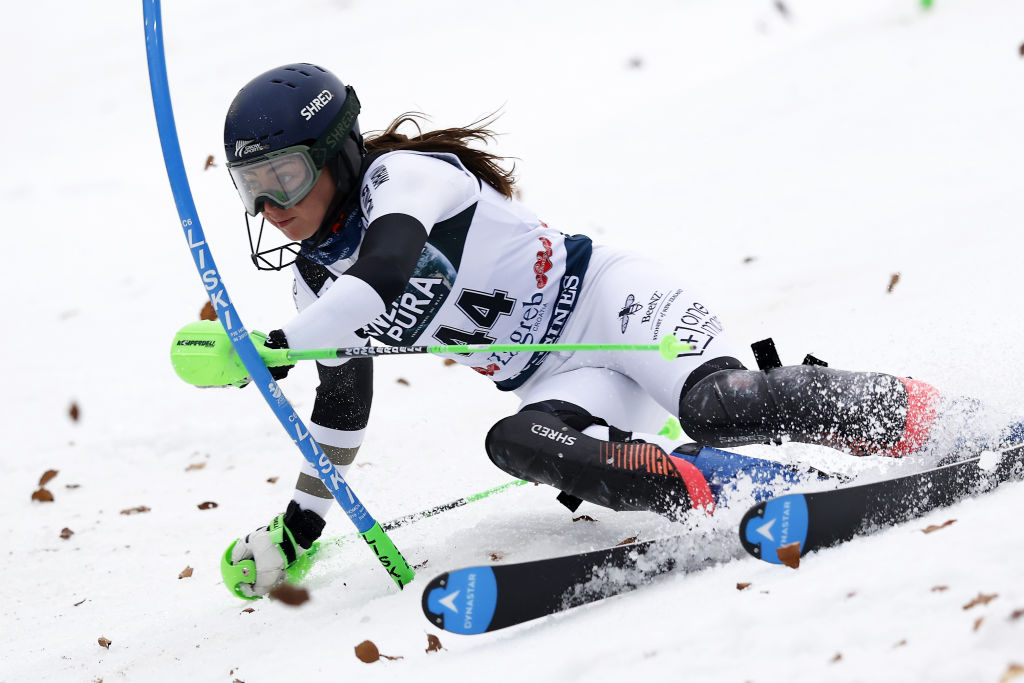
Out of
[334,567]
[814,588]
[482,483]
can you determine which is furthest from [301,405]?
[814,588]

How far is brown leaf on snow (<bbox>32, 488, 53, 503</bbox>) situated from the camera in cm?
438

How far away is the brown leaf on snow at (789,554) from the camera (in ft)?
6.90

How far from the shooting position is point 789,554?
2.11 metres

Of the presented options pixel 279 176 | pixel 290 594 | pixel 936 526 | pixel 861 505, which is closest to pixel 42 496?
pixel 290 594

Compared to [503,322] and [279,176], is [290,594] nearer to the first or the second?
[503,322]

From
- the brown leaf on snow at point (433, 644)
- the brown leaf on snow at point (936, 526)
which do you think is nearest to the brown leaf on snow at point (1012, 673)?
the brown leaf on snow at point (936, 526)

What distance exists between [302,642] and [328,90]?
4.61 feet

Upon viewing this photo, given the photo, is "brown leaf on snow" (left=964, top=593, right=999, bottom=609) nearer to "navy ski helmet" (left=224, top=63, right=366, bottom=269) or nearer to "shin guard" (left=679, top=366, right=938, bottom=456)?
"shin guard" (left=679, top=366, right=938, bottom=456)

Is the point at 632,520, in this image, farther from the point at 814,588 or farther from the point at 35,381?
the point at 35,381

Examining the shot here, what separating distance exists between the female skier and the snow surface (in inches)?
9.0

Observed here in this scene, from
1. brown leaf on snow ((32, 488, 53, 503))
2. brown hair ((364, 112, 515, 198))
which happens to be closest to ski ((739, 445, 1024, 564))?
brown hair ((364, 112, 515, 198))

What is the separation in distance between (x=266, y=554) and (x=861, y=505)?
1.74m

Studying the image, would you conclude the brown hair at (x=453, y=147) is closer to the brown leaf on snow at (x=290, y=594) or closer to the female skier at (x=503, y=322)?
the female skier at (x=503, y=322)

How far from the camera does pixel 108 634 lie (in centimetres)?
314
